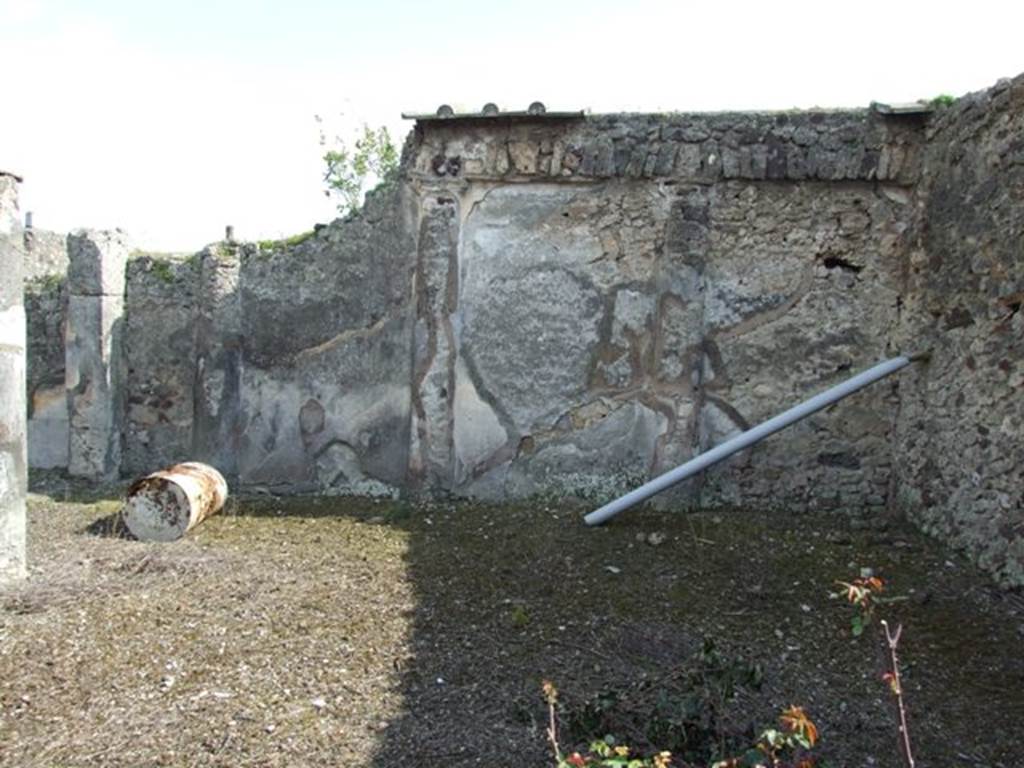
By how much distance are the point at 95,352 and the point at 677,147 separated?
435cm

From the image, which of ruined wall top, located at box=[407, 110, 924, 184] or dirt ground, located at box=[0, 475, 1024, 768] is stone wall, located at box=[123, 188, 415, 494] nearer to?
ruined wall top, located at box=[407, 110, 924, 184]

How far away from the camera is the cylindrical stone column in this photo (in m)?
3.94

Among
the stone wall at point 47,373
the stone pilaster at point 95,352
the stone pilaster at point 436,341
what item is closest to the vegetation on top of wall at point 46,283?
the stone wall at point 47,373

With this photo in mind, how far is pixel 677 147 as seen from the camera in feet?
17.2

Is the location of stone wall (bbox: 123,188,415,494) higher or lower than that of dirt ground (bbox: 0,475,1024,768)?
higher

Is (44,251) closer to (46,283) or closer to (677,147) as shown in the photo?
(46,283)

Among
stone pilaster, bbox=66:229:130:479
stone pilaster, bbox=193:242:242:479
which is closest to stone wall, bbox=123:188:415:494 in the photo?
stone pilaster, bbox=193:242:242:479

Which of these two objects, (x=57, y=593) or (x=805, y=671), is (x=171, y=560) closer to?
(x=57, y=593)

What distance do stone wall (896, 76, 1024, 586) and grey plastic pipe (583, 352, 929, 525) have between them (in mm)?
324

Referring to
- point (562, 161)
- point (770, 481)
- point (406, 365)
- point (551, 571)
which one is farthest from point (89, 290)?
point (770, 481)

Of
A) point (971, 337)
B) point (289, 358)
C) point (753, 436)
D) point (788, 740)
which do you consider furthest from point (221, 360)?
point (788, 740)

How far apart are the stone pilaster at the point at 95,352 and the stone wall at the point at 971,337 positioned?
5384mm

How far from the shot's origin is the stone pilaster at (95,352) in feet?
20.6

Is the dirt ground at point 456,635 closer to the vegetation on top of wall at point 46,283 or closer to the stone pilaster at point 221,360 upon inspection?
the stone pilaster at point 221,360
